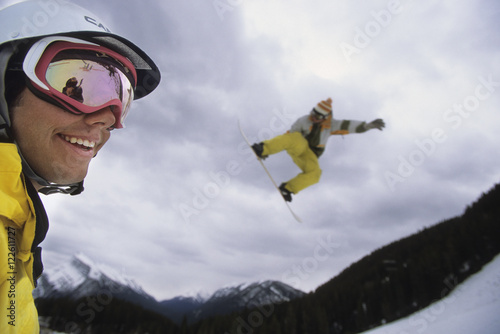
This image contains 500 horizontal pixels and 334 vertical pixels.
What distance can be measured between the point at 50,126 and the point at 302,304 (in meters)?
6.47

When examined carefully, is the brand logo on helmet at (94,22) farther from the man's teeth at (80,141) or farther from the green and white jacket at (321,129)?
the green and white jacket at (321,129)

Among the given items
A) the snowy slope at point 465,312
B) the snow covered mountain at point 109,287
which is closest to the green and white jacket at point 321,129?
the snowy slope at point 465,312

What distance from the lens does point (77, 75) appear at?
1.52 m

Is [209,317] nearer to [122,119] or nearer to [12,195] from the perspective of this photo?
[122,119]

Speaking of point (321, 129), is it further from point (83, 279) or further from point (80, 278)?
point (80, 278)

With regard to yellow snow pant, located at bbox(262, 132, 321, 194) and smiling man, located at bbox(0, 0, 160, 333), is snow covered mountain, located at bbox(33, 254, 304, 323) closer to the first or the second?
yellow snow pant, located at bbox(262, 132, 321, 194)

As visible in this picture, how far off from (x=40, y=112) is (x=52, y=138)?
0.14 metres

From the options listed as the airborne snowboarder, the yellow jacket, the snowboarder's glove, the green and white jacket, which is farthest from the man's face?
the snowboarder's glove

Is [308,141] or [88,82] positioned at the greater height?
[308,141]

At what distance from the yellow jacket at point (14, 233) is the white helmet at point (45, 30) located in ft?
0.74

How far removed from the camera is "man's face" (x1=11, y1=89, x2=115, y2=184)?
4.12 feet

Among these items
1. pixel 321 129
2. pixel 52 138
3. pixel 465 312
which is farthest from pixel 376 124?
pixel 52 138

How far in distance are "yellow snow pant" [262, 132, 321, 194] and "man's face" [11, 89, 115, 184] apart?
544 cm

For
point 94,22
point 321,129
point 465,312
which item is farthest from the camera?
point 321,129
